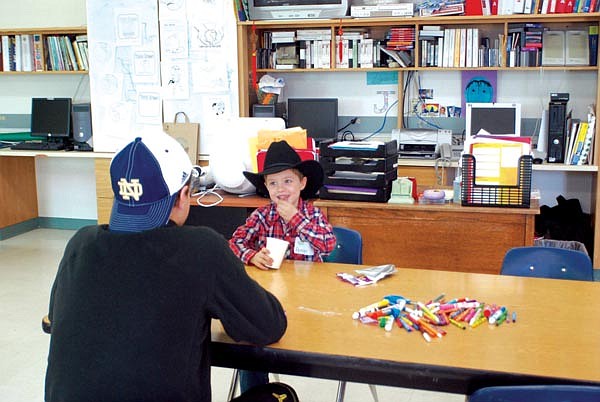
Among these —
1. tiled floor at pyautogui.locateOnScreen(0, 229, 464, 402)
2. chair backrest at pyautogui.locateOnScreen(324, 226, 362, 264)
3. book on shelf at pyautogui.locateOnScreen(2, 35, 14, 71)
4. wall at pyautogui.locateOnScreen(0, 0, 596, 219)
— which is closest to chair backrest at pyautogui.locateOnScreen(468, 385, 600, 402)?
chair backrest at pyautogui.locateOnScreen(324, 226, 362, 264)

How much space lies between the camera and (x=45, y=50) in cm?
617

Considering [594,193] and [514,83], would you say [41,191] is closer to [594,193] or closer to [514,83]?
[514,83]

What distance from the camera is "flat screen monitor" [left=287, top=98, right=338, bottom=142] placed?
223 inches

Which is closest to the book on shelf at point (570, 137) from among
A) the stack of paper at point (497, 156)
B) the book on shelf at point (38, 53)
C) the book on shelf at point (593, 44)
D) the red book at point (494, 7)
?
the book on shelf at point (593, 44)

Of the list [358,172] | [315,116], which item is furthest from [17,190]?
[358,172]

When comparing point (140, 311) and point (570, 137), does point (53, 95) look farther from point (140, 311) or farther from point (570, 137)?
point (140, 311)

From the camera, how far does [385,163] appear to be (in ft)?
11.8

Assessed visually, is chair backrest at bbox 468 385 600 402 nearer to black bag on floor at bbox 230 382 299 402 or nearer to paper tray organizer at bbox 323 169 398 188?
black bag on floor at bbox 230 382 299 402

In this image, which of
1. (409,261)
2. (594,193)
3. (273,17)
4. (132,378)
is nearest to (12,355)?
(409,261)

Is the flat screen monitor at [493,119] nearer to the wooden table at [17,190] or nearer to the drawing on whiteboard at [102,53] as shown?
the drawing on whiteboard at [102,53]

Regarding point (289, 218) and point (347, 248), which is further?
point (347, 248)

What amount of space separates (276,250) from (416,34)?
331 cm

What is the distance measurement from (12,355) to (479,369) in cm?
283

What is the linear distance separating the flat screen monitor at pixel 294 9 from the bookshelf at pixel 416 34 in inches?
1.8
